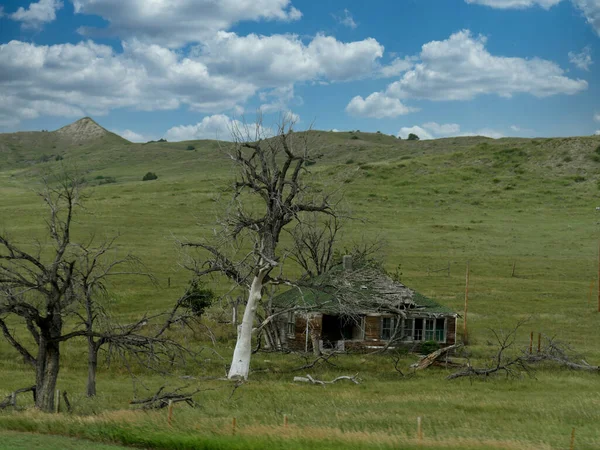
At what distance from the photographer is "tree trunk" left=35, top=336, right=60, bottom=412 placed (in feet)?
66.9

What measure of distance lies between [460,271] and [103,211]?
1669 inches

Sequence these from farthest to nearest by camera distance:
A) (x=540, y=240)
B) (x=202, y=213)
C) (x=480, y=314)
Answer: (x=202, y=213) < (x=540, y=240) < (x=480, y=314)

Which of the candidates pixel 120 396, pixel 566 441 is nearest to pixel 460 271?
pixel 120 396

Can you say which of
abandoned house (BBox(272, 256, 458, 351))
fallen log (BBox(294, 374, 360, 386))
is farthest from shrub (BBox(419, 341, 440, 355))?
fallen log (BBox(294, 374, 360, 386))

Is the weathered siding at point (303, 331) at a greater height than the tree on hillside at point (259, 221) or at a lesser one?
lesser

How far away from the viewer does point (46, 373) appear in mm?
20531

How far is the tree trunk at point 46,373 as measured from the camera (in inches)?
803

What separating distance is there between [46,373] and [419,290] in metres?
36.2

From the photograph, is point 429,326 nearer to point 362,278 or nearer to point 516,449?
point 362,278

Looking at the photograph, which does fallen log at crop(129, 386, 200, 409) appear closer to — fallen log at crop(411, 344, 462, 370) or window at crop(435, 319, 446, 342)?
fallen log at crop(411, 344, 462, 370)

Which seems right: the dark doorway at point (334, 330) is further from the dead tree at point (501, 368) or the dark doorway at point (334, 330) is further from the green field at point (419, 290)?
the dead tree at point (501, 368)

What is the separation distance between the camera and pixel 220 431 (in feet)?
56.3

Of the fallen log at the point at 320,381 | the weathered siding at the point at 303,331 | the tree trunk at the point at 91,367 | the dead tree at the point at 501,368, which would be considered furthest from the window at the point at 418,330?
the tree trunk at the point at 91,367

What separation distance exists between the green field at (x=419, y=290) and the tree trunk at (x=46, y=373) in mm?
933
